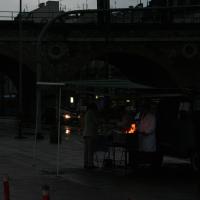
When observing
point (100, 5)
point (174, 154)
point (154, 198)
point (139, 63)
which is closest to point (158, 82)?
point (139, 63)

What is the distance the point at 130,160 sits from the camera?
19.9m

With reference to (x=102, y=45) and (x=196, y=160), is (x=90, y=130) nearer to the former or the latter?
(x=196, y=160)

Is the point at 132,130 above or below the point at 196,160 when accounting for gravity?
above

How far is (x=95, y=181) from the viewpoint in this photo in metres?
17.5

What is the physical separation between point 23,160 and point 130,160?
492 cm

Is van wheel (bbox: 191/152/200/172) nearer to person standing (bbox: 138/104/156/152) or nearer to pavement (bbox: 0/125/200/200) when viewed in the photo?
pavement (bbox: 0/125/200/200)

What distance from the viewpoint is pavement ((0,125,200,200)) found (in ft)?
49.1

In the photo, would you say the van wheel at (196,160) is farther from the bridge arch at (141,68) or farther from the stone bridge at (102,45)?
the stone bridge at (102,45)

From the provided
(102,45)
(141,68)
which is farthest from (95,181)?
(141,68)

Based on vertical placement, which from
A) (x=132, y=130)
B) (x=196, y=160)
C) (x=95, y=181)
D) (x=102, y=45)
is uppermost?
(x=102, y=45)

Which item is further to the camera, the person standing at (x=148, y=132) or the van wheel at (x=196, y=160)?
the van wheel at (x=196, y=160)

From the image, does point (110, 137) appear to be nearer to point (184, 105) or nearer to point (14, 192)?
point (184, 105)

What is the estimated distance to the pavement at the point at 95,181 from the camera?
1496 cm

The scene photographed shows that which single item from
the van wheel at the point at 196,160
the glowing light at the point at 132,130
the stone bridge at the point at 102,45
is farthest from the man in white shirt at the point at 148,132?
the stone bridge at the point at 102,45
